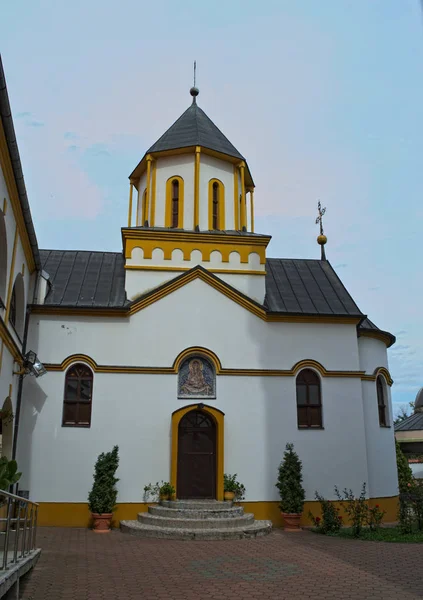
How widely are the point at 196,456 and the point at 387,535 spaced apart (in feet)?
17.1

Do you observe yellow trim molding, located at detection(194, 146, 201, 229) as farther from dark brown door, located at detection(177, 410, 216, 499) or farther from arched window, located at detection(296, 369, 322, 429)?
dark brown door, located at detection(177, 410, 216, 499)

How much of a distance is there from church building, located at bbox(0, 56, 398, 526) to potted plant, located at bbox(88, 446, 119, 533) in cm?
59

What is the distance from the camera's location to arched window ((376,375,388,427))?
16.9 meters

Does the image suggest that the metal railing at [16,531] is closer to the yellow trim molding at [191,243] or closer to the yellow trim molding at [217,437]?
the yellow trim molding at [217,437]

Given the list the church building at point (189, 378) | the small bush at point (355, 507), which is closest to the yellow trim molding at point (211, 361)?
the church building at point (189, 378)

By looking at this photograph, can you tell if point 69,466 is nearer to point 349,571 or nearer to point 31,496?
point 31,496

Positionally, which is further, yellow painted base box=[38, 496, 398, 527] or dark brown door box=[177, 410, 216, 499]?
Result: dark brown door box=[177, 410, 216, 499]

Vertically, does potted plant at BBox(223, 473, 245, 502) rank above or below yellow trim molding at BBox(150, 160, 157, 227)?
below

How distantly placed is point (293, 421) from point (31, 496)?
7.31 m

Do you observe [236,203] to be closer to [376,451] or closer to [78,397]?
[78,397]

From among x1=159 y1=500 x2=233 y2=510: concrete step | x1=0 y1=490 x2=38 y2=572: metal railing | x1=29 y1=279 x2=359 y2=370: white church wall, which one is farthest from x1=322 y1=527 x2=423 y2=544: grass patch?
x1=0 y1=490 x2=38 y2=572: metal railing

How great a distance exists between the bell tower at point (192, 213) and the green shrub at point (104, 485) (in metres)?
4.76

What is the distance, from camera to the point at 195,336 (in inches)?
610

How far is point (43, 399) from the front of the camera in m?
14.6
